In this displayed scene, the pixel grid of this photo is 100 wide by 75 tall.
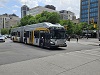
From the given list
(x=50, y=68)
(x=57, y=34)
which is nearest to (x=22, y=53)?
(x=57, y=34)

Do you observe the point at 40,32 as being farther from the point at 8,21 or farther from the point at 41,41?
the point at 8,21

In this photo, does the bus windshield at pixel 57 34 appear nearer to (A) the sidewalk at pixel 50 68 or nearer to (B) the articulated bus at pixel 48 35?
(B) the articulated bus at pixel 48 35

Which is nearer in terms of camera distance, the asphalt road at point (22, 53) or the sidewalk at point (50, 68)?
the sidewalk at point (50, 68)

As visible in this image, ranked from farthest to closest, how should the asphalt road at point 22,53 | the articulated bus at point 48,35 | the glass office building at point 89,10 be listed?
the glass office building at point 89,10 < the articulated bus at point 48,35 < the asphalt road at point 22,53

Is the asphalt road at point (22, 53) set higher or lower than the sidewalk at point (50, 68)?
higher

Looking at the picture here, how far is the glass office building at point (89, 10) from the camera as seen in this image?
114m

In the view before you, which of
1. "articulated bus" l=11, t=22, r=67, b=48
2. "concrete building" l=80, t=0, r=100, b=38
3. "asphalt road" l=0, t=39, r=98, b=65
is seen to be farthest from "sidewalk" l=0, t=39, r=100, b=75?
"concrete building" l=80, t=0, r=100, b=38

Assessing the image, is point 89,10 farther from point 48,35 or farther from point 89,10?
point 48,35

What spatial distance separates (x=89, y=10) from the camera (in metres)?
119

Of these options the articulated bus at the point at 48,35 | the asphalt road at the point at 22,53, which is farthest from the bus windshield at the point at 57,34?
the asphalt road at the point at 22,53

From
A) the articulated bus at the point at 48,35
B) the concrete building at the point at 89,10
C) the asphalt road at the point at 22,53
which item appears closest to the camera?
the asphalt road at the point at 22,53

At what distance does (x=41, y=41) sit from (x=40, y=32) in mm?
1275

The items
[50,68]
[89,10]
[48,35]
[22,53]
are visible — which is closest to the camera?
[50,68]

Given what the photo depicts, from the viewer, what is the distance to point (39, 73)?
27.8ft
